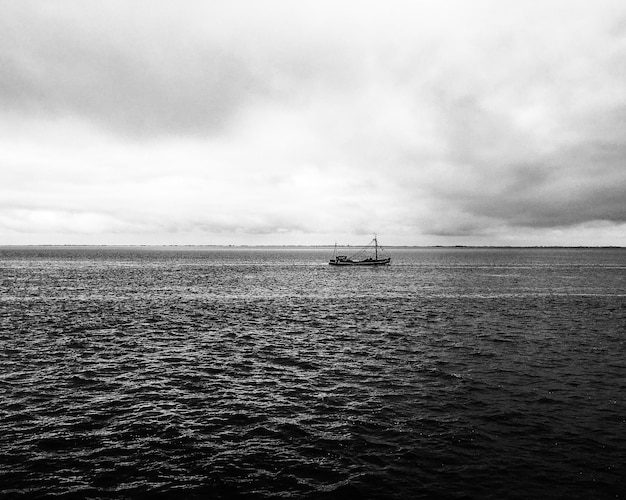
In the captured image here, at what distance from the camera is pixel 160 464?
19.1 meters

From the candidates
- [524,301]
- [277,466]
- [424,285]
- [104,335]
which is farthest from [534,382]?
[424,285]

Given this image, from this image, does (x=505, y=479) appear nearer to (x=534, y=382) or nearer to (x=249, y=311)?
(x=534, y=382)

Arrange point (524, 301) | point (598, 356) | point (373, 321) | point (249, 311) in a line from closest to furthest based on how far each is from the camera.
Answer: point (598, 356) → point (373, 321) → point (249, 311) → point (524, 301)

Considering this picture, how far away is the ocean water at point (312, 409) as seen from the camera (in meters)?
18.0

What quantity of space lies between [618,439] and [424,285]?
282 feet

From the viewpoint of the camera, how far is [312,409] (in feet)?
83.6

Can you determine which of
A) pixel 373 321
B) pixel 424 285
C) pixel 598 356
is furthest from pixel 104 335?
pixel 424 285

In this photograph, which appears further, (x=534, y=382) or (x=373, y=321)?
(x=373, y=321)

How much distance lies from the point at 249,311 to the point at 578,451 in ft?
158

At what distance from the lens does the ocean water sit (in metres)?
18.0

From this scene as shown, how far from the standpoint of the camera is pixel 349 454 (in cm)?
2011

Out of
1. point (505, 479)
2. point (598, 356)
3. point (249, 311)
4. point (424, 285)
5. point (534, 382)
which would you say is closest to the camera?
point (505, 479)

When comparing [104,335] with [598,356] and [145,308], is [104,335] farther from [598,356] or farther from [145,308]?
[598,356]

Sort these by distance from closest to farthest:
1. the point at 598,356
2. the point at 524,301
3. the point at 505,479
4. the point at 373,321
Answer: the point at 505,479 < the point at 598,356 < the point at 373,321 < the point at 524,301
